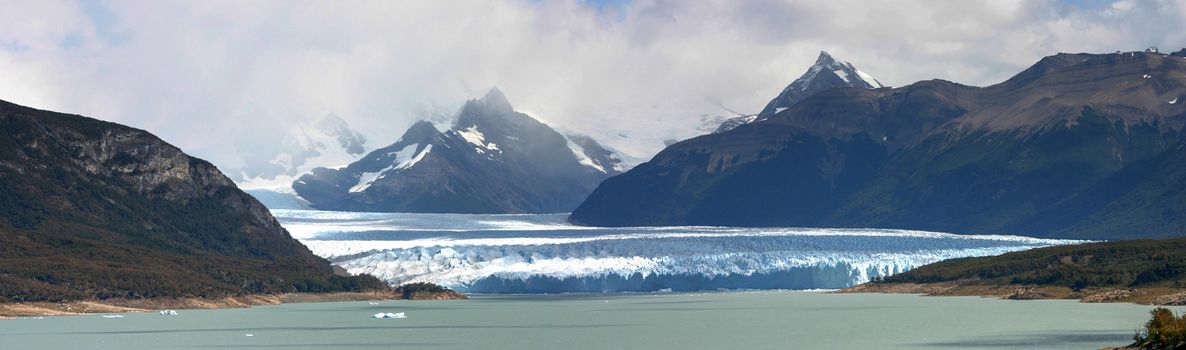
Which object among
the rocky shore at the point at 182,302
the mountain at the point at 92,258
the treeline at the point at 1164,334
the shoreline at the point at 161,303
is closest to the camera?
the treeline at the point at 1164,334

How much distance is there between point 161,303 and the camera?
15888 centimetres

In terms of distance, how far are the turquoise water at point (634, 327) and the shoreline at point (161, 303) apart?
450cm

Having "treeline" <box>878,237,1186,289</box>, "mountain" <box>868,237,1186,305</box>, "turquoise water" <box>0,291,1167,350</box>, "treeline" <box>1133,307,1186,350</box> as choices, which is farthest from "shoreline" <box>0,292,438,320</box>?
"treeline" <box>1133,307,1186,350</box>

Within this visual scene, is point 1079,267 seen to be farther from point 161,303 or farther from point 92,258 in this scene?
point 92,258

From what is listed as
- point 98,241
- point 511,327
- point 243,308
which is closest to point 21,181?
point 98,241

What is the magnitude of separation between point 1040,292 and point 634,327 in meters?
57.9

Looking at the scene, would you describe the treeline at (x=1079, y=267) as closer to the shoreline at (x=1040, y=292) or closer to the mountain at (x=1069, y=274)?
the mountain at (x=1069, y=274)

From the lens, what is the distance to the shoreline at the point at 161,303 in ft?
471

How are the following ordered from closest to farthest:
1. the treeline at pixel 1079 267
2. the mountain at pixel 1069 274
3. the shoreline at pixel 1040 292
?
the shoreline at pixel 1040 292 → the mountain at pixel 1069 274 → the treeline at pixel 1079 267

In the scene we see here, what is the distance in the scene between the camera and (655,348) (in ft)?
298

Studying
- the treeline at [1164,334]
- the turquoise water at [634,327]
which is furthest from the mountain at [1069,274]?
the treeline at [1164,334]

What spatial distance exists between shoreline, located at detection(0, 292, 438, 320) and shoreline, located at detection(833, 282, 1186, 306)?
4744 cm

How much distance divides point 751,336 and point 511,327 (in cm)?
2155

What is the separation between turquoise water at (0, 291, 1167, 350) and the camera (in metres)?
94.8
